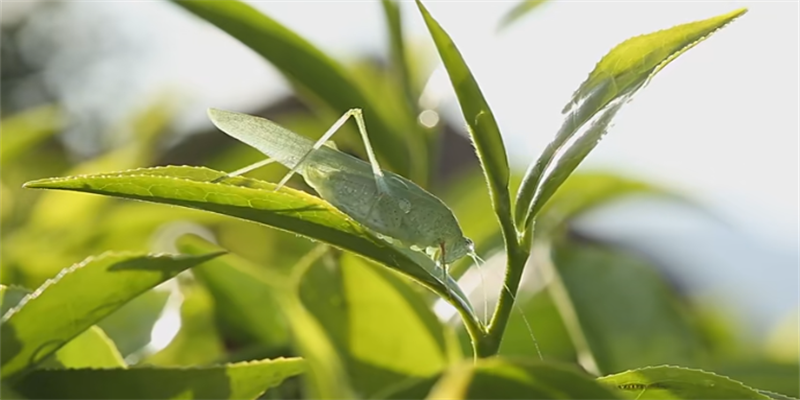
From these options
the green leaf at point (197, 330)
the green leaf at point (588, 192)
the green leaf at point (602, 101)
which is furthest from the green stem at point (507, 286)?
the green leaf at point (588, 192)

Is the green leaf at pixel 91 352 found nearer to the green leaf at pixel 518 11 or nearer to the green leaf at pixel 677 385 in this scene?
the green leaf at pixel 677 385

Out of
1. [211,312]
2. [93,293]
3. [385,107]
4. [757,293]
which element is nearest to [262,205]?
[93,293]

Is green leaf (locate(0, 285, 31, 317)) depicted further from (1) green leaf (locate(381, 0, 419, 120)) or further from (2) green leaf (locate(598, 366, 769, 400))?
(1) green leaf (locate(381, 0, 419, 120))

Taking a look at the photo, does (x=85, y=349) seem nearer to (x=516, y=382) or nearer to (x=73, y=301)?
(x=73, y=301)

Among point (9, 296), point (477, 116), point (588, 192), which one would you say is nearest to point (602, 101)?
point (477, 116)

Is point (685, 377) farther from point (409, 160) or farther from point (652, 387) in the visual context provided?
point (409, 160)

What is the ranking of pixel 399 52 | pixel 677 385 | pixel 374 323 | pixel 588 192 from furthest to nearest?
pixel 588 192 → pixel 399 52 → pixel 374 323 → pixel 677 385

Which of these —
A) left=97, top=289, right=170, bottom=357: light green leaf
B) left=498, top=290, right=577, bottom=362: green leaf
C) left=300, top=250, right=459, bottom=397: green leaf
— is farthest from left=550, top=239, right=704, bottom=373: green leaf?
left=97, top=289, right=170, bottom=357: light green leaf
